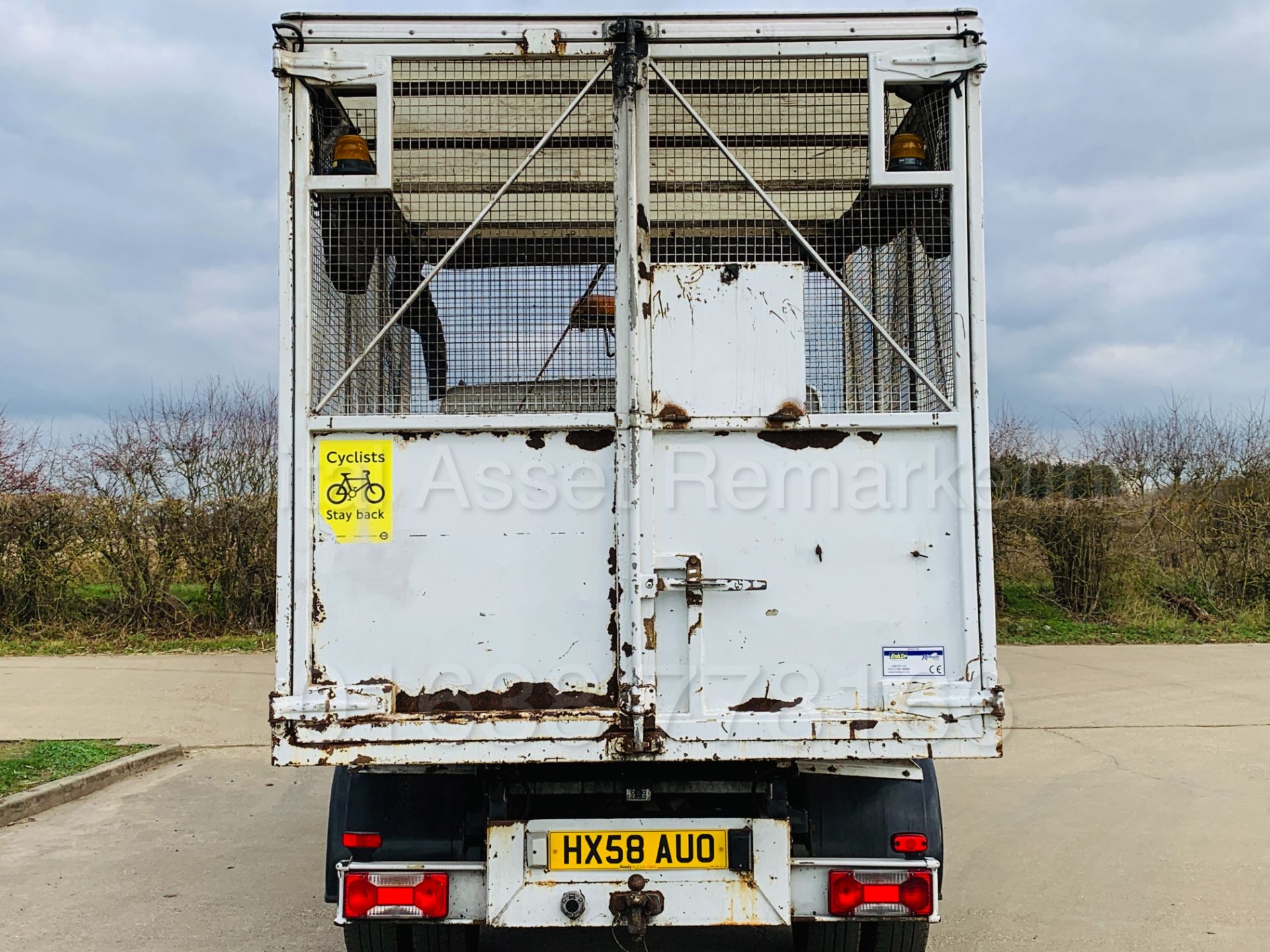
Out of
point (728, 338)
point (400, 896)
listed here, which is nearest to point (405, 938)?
point (400, 896)

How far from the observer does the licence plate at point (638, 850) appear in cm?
339

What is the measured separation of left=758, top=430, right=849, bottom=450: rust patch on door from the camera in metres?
3.37

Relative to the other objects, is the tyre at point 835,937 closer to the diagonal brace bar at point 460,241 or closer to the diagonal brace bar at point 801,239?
the diagonal brace bar at point 801,239

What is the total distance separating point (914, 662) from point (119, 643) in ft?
41.5

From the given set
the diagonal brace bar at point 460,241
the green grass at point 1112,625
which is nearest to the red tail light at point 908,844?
the diagonal brace bar at point 460,241

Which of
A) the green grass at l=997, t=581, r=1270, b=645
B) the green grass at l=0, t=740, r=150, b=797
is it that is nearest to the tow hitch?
the green grass at l=0, t=740, r=150, b=797

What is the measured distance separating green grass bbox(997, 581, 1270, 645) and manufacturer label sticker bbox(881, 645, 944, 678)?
→ 1100 cm

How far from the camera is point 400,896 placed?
11.4 ft

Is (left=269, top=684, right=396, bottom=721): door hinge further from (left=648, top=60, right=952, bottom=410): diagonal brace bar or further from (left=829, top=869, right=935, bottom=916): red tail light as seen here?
(left=648, top=60, right=952, bottom=410): diagonal brace bar

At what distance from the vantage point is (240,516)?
1441 cm

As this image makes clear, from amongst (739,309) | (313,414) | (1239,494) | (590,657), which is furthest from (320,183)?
(1239,494)

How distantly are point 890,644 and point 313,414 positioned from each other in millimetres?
1824

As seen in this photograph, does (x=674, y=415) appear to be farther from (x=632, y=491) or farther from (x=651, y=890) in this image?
(x=651, y=890)

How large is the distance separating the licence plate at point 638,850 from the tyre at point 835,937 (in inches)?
27.0
